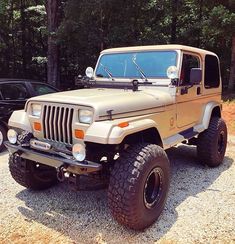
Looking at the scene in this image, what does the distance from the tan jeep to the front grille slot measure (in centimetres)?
1

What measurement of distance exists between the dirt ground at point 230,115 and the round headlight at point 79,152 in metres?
6.91

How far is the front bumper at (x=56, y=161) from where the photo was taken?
3.55 meters

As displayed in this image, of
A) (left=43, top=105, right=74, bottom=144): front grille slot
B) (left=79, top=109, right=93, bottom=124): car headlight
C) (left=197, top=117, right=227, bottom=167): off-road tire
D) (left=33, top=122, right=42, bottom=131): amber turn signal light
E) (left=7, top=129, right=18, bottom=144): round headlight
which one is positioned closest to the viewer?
(left=79, top=109, right=93, bottom=124): car headlight

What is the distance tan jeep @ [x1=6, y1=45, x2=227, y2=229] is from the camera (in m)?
3.66

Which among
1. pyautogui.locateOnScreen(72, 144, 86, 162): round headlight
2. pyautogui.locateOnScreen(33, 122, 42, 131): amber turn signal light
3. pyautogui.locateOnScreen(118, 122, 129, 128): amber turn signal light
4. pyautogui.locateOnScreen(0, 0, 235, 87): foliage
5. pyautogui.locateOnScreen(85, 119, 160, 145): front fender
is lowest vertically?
pyautogui.locateOnScreen(72, 144, 86, 162): round headlight

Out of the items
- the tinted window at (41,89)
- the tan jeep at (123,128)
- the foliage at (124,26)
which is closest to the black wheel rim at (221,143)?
the tan jeep at (123,128)

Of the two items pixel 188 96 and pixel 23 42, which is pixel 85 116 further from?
pixel 23 42

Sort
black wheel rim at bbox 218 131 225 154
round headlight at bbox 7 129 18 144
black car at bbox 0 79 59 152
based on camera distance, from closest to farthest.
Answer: round headlight at bbox 7 129 18 144
black wheel rim at bbox 218 131 225 154
black car at bbox 0 79 59 152

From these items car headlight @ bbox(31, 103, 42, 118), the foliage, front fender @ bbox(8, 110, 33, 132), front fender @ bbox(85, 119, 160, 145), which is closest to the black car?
front fender @ bbox(8, 110, 33, 132)

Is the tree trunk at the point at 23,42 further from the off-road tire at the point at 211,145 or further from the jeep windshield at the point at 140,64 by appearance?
the off-road tire at the point at 211,145

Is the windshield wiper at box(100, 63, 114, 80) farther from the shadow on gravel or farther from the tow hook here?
the tow hook

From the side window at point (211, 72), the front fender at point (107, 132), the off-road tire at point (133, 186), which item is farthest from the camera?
the side window at point (211, 72)

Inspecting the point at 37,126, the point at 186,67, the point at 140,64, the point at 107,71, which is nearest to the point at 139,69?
the point at 140,64

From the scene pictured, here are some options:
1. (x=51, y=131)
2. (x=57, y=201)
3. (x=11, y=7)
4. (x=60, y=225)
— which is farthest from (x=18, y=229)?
(x=11, y=7)
